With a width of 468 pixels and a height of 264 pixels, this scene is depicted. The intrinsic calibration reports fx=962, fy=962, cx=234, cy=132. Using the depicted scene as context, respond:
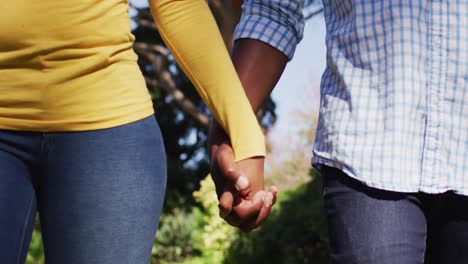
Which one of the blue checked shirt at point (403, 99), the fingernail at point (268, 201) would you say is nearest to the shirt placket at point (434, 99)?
the blue checked shirt at point (403, 99)

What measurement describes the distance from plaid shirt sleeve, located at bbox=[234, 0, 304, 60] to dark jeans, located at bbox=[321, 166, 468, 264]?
49 cm

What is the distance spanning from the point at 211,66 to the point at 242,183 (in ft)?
0.98

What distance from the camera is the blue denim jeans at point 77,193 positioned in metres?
2.19

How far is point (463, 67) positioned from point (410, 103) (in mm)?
151

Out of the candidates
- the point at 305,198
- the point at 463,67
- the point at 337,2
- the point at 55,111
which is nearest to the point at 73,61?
the point at 55,111

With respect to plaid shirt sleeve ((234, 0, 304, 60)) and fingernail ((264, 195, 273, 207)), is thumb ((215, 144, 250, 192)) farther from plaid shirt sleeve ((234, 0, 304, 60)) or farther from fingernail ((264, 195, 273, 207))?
plaid shirt sleeve ((234, 0, 304, 60))

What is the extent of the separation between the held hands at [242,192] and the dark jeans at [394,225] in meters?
0.19

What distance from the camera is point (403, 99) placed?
2.28m

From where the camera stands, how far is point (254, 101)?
2.63 metres

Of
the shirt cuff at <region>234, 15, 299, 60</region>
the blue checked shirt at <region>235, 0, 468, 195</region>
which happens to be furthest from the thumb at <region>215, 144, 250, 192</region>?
the shirt cuff at <region>234, 15, 299, 60</region>

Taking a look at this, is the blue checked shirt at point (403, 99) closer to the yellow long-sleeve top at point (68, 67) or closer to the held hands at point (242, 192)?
the held hands at point (242, 192)

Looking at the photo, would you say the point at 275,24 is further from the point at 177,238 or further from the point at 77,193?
the point at 177,238

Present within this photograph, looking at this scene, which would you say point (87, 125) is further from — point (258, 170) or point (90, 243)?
point (258, 170)

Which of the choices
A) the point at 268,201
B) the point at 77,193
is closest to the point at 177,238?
the point at 268,201
